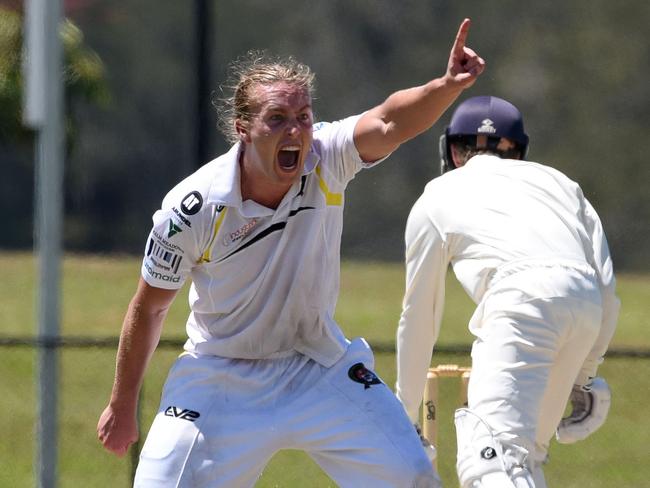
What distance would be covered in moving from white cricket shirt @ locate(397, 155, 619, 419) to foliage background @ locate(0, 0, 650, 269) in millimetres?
15066

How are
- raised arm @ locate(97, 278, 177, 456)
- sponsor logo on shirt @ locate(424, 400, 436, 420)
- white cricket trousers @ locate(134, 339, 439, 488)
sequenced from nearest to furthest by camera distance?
white cricket trousers @ locate(134, 339, 439, 488) → raised arm @ locate(97, 278, 177, 456) → sponsor logo on shirt @ locate(424, 400, 436, 420)

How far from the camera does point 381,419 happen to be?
495cm

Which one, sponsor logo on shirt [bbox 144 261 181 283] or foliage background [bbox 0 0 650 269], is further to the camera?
foliage background [bbox 0 0 650 269]

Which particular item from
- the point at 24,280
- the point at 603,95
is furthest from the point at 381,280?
the point at 603,95

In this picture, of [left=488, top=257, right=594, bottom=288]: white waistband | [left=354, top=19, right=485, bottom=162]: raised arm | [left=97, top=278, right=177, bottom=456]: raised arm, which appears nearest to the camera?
[left=354, top=19, right=485, bottom=162]: raised arm

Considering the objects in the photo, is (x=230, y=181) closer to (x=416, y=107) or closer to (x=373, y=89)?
(x=416, y=107)

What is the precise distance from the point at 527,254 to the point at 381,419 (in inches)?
32.4

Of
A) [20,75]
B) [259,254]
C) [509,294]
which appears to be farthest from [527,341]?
[20,75]

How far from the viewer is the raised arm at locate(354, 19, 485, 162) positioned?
4734 mm

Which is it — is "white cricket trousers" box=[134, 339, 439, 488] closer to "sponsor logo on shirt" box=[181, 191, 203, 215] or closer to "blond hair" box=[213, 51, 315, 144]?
"sponsor logo on shirt" box=[181, 191, 203, 215]

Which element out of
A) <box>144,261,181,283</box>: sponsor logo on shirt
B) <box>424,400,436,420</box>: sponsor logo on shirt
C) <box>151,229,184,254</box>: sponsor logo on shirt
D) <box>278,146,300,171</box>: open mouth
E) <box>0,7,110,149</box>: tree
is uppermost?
<box>278,146,300,171</box>: open mouth

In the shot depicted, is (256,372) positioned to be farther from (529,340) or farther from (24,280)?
(24,280)

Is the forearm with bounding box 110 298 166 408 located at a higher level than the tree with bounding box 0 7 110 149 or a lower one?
higher

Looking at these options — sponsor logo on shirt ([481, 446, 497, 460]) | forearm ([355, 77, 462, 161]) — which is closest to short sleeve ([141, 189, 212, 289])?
forearm ([355, 77, 462, 161])
